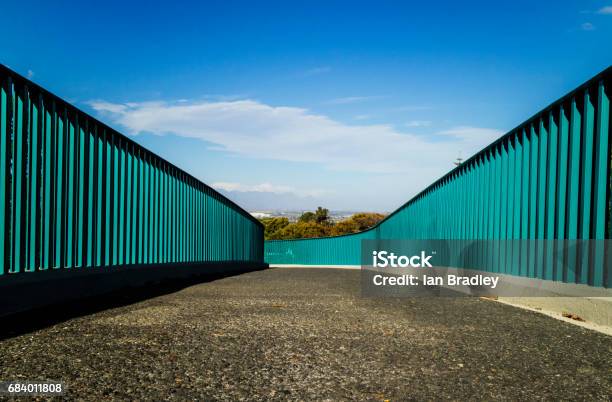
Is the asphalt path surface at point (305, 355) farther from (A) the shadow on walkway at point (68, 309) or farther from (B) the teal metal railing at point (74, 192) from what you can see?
(B) the teal metal railing at point (74, 192)

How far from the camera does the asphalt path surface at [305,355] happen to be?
3.26 m

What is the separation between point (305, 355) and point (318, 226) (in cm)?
12039

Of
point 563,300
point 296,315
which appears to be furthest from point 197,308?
point 563,300

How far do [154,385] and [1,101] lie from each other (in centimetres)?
393

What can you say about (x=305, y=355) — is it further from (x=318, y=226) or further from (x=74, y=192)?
(x=318, y=226)

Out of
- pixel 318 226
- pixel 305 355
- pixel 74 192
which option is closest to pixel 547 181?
pixel 305 355

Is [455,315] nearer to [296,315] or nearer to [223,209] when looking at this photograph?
[296,315]

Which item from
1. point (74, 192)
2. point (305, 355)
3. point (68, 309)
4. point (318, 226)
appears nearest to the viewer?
point (305, 355)

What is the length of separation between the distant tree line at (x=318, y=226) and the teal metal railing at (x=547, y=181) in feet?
330

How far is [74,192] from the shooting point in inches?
279

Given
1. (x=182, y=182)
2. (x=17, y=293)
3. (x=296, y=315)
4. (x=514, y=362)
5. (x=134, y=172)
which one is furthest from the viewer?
(x=182, y=182)

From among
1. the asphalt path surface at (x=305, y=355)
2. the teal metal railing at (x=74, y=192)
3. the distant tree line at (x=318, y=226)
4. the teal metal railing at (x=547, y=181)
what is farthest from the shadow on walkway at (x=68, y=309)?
the distant tree line at (x=318, y=226)

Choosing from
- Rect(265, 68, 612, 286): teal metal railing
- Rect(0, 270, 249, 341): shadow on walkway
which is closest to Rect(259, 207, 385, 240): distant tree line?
Rect(265, 68, 612, 286): teal metal railing

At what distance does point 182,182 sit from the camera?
12.9 metres
